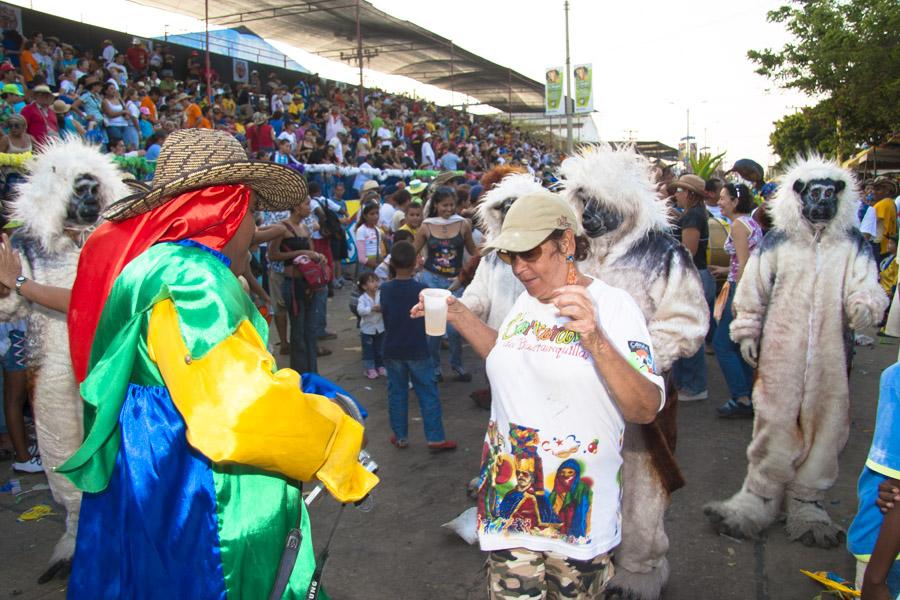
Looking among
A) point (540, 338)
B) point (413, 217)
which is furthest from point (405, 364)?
point (540, 338)

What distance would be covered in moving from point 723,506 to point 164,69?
1931 centimetres

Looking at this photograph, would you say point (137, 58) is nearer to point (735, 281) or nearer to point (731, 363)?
point (735, 281)

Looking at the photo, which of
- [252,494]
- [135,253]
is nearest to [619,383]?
[252,494]

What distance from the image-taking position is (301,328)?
281 inches

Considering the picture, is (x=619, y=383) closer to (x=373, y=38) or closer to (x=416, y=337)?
(x=416, y=337)

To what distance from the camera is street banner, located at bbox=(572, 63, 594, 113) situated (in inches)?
1252

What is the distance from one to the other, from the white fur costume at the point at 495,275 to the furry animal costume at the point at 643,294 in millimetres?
772

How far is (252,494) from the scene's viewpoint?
1.99 meters

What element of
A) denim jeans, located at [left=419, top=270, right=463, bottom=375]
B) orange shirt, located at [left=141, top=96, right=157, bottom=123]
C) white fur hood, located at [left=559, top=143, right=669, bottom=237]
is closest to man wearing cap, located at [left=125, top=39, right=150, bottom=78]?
orange shirt, located at [left=141, top=96, right=157, bottom=123]

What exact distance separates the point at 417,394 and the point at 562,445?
3261 millimetres

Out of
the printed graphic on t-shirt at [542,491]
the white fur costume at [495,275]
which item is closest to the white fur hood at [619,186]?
the white fur costume at [495,275]

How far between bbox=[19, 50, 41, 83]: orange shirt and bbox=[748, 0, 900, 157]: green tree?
70.3 ft

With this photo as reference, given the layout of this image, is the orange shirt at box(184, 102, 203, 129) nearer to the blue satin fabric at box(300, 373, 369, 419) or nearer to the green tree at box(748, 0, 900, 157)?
the blue satin fabric at box(300, 373, 369, 419)

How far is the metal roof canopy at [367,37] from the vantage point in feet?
70.2
